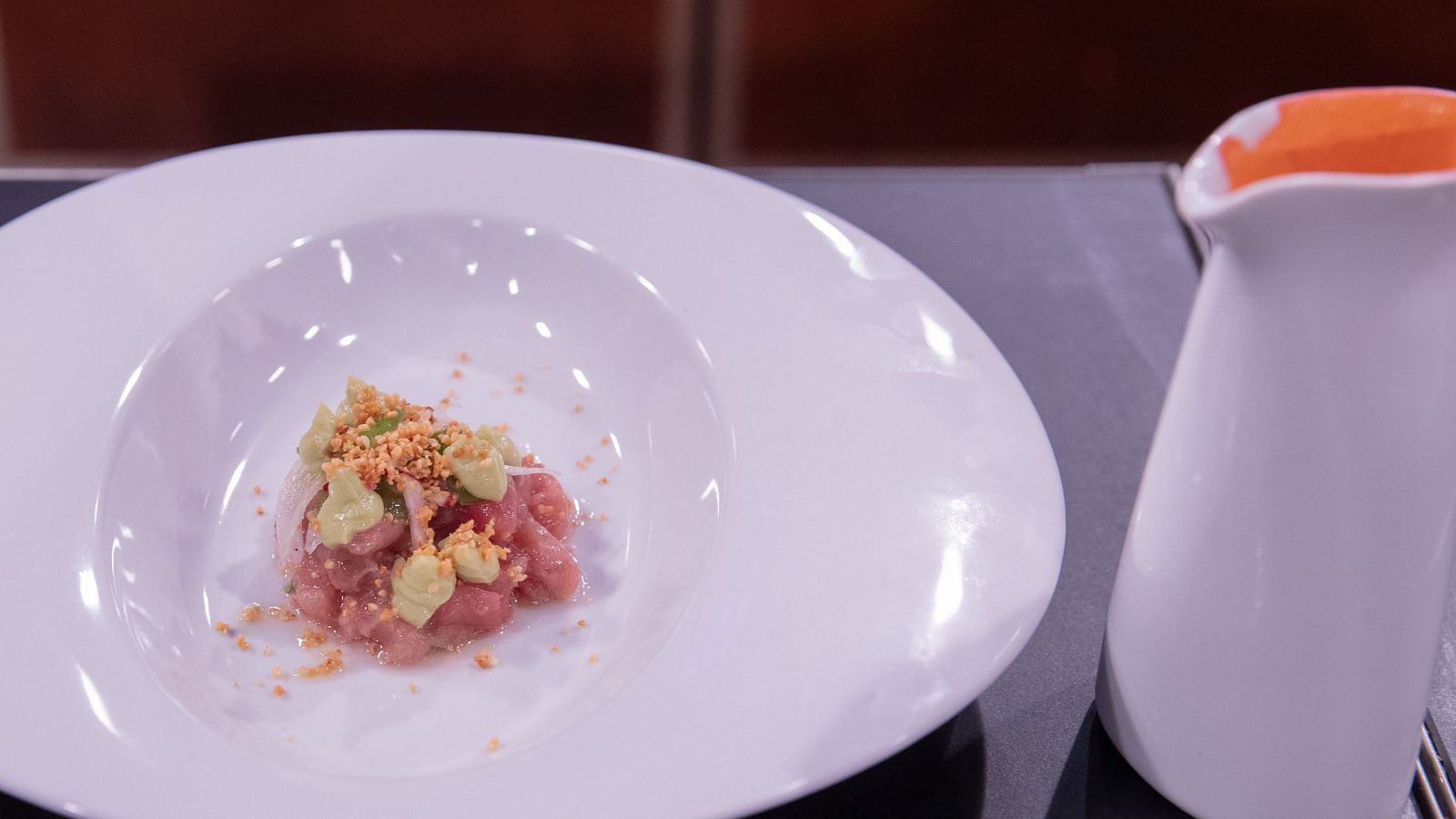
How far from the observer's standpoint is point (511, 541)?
97 cm

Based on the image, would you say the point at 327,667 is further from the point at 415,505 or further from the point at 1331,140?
the point at 1331,140

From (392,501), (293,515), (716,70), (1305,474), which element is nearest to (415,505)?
(392,501)

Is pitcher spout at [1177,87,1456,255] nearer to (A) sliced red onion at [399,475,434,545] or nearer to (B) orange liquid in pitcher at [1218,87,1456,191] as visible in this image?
(B) orange liquid in pitcher at [1218,87,1456,191]

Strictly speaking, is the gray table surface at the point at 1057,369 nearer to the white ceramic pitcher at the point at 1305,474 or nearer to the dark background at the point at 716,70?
the white ceramic pitcher at the point at 1305,474

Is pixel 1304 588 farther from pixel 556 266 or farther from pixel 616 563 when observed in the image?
pixel 556 266

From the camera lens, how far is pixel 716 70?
106 inches

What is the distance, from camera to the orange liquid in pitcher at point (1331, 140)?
2.14 ft

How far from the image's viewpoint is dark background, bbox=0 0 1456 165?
2590mm

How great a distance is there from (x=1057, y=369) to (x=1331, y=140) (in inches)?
23.2

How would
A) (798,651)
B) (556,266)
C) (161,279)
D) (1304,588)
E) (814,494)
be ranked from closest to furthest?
(1304,588)
(798,651)
(814,494)
(161,279)
(556,266)

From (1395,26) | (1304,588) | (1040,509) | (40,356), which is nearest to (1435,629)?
(1304,588)

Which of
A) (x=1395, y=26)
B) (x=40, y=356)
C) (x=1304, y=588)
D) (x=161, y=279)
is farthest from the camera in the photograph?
(x=1395, y=26)

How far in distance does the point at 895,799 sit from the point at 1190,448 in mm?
300

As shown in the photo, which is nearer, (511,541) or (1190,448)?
(1190,448)
